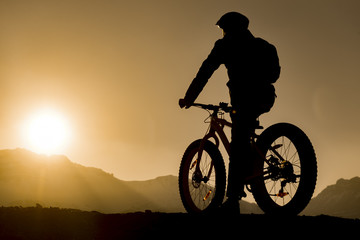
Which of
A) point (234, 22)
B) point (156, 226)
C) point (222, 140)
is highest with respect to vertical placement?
point (234, 22)

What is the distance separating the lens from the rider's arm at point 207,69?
5.71 metres

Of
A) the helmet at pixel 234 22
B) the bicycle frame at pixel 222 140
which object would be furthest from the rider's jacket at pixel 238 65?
the bicycle frame at pixel 222 140

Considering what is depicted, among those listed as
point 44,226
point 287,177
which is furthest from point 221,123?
point 44,226

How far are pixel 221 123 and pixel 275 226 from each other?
2583mm

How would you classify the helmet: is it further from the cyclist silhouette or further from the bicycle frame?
the bicycle frame

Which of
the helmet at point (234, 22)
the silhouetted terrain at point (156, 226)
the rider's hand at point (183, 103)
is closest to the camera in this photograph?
the silhouetted terrain at point (156, 226)

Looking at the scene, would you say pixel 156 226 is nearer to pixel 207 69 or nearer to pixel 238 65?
pixel 207 69

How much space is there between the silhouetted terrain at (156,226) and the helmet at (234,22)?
3.27 metres

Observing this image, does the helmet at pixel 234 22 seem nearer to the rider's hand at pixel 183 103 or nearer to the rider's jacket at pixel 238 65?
the rider's jacket at pixel 238 65

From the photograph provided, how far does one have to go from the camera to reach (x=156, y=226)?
5.32m

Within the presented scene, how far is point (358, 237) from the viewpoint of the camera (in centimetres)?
403

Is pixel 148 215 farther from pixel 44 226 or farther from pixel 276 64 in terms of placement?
pixel 276 64

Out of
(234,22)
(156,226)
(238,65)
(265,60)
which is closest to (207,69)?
(238,65)

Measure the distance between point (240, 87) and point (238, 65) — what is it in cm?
38
